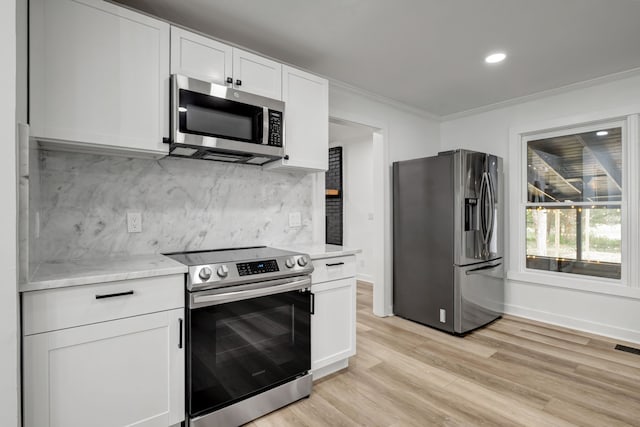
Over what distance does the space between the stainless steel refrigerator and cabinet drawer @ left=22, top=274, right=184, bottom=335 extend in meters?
2.55

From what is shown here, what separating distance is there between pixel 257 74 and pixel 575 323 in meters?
3.87

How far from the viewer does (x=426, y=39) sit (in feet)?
8.06

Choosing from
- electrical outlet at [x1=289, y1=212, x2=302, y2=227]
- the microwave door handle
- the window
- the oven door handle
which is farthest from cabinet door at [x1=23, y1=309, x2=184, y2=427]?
the window

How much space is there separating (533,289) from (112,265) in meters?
4.04

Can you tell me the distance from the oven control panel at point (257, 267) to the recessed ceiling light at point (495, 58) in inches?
95.3

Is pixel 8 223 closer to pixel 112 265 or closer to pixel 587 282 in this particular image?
pixel 112 265

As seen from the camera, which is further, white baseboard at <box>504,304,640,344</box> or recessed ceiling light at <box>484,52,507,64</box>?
white baseboard at <box>504,304,640,344</box>

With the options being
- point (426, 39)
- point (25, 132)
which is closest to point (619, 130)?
point (426, 39)

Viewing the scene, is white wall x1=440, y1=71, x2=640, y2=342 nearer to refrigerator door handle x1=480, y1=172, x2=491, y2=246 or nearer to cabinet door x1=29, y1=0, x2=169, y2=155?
refrigerator door handle x1=480, y1=172, x2=491, y2=246

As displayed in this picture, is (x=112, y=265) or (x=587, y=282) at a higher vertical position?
(x=112, y=265)

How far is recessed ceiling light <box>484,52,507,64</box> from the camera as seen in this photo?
269 centimetres

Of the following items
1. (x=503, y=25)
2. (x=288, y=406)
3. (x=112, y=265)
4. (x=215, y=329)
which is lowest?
(x=288, y=406)

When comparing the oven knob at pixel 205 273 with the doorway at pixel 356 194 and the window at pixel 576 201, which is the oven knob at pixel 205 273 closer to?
the doorway at pixel 356 194

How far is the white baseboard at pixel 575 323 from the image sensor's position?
3107 mm
